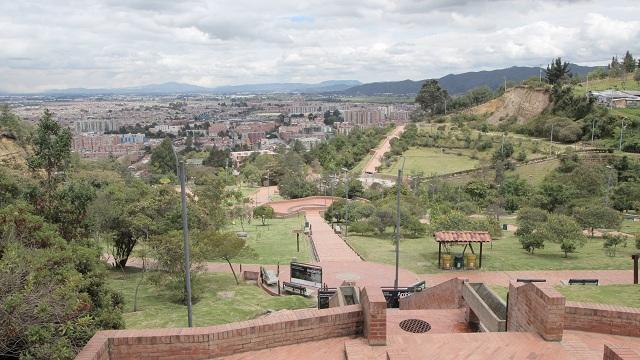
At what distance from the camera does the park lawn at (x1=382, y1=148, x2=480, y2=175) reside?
57.1 meters

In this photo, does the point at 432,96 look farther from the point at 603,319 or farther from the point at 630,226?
the point at 603,319

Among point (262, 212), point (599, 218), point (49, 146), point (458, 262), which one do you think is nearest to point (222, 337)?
point (49, 146)

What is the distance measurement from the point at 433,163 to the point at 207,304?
153ft

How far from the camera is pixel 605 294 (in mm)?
15383

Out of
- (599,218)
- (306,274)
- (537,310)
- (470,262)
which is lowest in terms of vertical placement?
(470,262)

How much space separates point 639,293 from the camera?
15.4 meters

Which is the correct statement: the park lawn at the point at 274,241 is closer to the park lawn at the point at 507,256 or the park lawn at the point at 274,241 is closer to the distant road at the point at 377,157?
the park lawn at the point at 507,256

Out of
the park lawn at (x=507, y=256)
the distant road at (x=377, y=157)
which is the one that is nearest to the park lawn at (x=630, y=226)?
the park lawn at (x=507, y=256)

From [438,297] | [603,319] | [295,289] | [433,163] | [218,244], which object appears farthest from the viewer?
[433,163]

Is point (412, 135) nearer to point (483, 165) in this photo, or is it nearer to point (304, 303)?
point (483, 165)

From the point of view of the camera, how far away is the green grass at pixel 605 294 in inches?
576

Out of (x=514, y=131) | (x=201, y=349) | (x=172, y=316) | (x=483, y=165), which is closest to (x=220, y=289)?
(x=172, y=316)

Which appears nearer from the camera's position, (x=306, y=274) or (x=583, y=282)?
(x=583, y=282)

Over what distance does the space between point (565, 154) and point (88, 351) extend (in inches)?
2129
